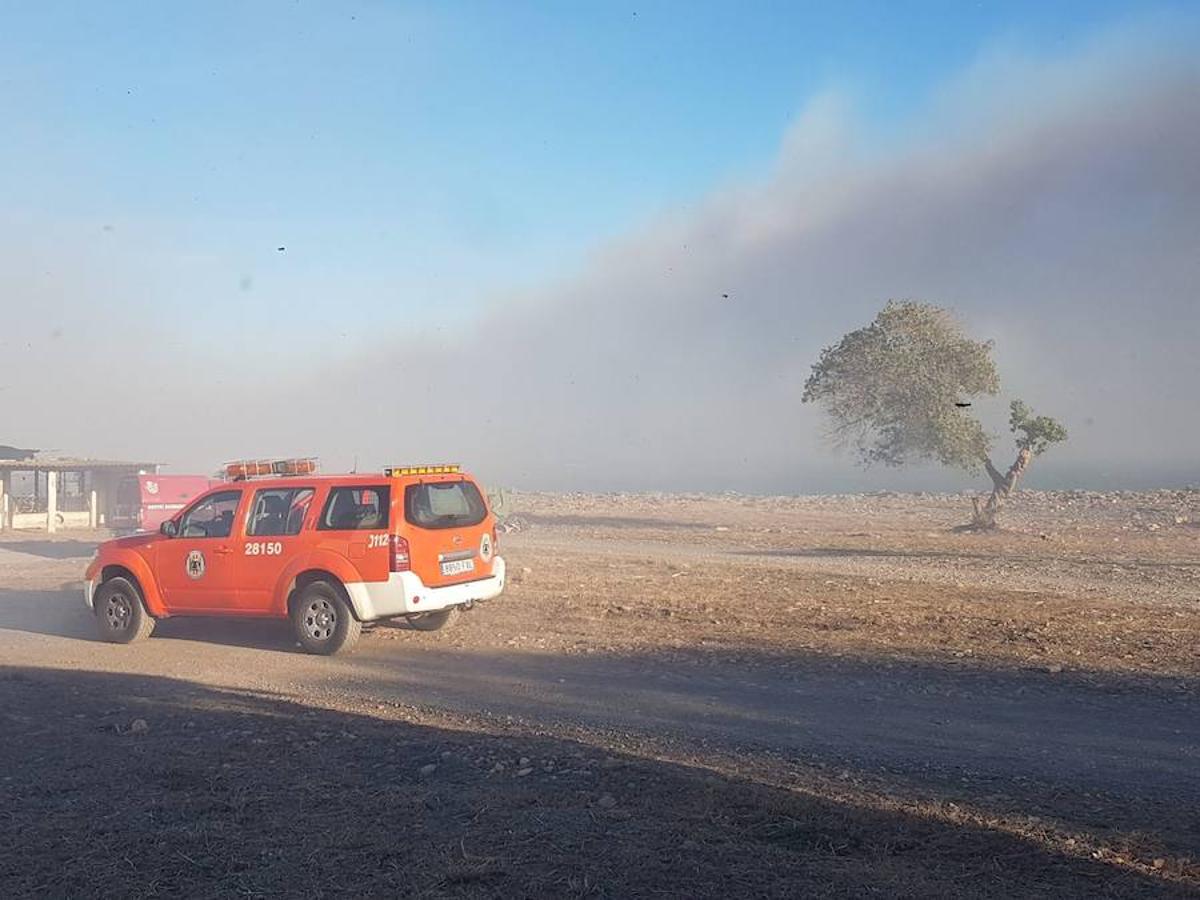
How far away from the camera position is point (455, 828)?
5.64 m

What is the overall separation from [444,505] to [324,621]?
1.76 meters

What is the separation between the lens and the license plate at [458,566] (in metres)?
11.6

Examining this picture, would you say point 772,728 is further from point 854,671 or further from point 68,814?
point 68,814

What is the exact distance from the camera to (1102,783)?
6.52 meters

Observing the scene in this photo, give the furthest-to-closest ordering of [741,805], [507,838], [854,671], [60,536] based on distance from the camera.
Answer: [60,536], [854,671], [741,805], [507,838]

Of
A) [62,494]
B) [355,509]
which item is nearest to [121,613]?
[355,509]

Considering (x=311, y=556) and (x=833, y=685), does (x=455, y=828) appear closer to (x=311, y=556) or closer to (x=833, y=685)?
(x=833, y=685)

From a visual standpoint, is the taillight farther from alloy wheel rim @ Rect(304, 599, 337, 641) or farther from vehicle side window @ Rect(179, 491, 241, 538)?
vehicle side window @ Rect(179, 491, 241, 538)

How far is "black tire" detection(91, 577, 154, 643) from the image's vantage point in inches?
495

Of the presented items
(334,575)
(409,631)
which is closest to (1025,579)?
(409,631)

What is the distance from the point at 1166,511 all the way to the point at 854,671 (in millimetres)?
31507

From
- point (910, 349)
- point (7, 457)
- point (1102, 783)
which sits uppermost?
point (910, 349)

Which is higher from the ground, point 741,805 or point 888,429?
point 888,429

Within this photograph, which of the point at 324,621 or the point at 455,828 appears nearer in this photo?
the point at 455,828
